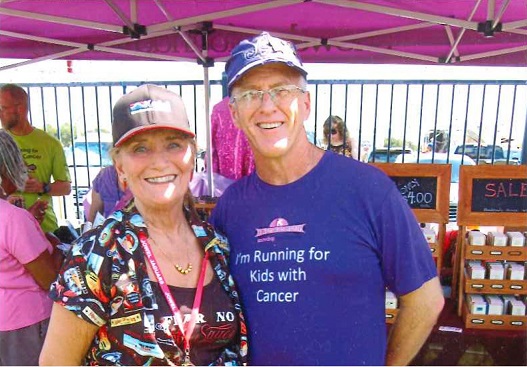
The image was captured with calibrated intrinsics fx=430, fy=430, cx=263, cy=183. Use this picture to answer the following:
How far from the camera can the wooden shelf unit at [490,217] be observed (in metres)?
2.43

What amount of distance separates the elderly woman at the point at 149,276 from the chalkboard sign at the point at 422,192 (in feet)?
5.24

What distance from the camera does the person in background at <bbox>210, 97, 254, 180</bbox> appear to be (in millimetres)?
2617

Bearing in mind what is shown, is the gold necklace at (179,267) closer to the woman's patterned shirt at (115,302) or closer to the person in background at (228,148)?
the woman's patterned shirt at (115,302)

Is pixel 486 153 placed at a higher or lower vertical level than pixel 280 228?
lower

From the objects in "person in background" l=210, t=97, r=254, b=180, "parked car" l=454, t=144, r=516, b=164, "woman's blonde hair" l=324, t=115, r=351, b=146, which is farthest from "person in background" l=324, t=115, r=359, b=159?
"person in background" l=210, t=97, r=254, b=180

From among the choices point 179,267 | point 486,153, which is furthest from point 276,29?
point 486,153

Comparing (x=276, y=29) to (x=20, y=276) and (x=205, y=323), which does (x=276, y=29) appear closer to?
(x=20, y=276)

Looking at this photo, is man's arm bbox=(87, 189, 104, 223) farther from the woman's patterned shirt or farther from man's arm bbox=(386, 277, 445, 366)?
man's arm bbox=(386, 277, 445, 366)

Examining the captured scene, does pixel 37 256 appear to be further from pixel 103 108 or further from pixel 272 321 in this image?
pixel 103 108

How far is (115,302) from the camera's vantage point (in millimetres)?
1056

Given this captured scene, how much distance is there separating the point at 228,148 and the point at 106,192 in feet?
2.94

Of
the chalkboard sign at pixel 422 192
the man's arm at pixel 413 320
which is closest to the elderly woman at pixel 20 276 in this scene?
the man's arm at pixel 413 320

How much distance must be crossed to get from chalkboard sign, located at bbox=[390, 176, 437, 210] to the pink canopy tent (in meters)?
0.92

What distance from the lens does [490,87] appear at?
16.1 feet
